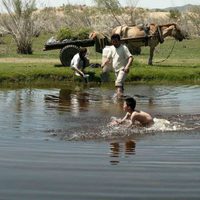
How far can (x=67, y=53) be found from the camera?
82.4ft

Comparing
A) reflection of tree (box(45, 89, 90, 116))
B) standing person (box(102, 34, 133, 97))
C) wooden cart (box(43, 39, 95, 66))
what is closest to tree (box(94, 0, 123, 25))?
wooden cart (box(43, 39, 95, 66))

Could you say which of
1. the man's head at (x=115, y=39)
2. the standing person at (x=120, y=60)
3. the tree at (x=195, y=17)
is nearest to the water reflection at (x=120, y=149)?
the man's head at (x=115, y=39)

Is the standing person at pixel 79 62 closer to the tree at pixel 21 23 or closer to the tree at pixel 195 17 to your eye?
the tree at pixel 21 23

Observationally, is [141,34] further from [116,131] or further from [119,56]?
[116,131]

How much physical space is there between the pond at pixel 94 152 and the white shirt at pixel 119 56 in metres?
1.22

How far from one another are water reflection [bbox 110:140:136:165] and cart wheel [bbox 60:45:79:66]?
46.1 feet

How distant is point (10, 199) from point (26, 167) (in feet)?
5.37

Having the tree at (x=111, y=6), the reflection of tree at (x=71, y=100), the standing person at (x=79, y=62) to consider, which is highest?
the tree at (x=111, y=6)

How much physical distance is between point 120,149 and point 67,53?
15.0 metres

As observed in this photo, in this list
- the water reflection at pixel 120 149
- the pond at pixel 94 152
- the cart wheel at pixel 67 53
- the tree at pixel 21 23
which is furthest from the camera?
the tree at pixel 21 23

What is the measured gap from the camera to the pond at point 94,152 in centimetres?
780

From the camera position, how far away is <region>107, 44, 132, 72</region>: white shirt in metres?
18.1

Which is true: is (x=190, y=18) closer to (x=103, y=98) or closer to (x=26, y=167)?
(x=103, y=98)

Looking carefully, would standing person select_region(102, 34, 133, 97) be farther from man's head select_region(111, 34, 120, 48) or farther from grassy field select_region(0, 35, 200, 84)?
grassy field select_region(0, 35, 200, 84)
